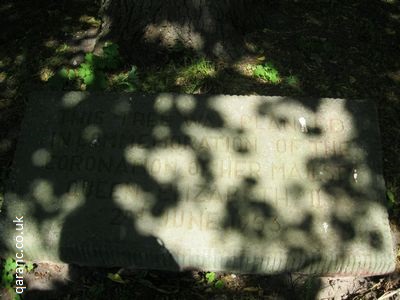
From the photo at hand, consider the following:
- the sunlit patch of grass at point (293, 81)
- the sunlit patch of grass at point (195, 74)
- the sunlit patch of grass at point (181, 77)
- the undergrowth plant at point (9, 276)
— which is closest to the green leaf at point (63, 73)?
the sunlit patch of grass at point (181, 77)

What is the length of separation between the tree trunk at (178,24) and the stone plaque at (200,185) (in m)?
1.00

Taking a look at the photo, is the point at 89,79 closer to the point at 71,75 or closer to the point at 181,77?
the point at 71,75

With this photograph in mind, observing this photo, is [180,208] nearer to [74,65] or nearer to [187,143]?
[187,143]

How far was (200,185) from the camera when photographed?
287 cm

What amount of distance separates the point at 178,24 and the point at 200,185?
181 centimetres

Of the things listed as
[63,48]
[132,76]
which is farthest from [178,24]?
[63,48]

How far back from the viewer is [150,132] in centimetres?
310

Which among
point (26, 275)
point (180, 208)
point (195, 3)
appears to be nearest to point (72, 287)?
point (26, 275)

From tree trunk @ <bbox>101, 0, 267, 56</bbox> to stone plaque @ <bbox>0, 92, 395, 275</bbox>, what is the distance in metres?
1.00

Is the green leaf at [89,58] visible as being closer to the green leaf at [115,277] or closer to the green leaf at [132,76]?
the green leaf at [132,76]

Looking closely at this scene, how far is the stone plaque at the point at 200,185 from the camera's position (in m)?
2.70

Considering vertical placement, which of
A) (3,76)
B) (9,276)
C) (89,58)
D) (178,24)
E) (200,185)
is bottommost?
(9,276)

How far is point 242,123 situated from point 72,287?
67.9 inches

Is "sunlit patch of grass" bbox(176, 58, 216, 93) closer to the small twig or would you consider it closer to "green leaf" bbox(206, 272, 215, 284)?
"green leaf" bbox(206, 272, 215, 284)
